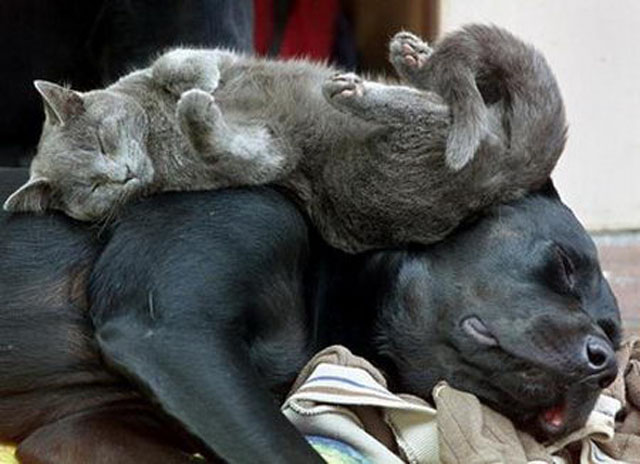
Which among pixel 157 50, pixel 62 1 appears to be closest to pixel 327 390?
pixel 157 50

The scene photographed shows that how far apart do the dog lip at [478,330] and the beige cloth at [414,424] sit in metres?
0.07

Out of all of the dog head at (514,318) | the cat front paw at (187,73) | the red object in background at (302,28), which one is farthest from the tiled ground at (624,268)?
the cat front paw at (187,73)

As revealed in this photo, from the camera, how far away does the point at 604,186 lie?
358cm

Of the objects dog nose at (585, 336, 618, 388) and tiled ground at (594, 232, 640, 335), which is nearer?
dog nose at (585, 336, 618, 388)

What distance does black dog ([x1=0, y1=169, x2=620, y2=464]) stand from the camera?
1.81 metres

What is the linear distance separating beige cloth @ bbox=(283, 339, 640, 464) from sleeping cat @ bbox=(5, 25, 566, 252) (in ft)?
0.67

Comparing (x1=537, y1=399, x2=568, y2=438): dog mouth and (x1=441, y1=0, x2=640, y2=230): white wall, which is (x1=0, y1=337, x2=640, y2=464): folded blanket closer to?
(x1=537, y1=399, x2=568, y2=438): dog mouth

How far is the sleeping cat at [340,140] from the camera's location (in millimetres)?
1905

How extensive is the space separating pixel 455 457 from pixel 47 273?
0.58 meters

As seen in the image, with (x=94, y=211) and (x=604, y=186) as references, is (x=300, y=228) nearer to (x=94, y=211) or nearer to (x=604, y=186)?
(x=94, y=211)

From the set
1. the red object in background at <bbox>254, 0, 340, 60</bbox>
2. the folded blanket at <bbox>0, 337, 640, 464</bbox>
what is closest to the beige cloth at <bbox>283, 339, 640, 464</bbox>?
the folded blanket at <bbox>0, 337, 640, 464</bbox>

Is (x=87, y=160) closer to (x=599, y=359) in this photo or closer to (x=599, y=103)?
(x=599, y=359)

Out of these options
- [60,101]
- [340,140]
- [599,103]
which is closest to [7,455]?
[60,101]

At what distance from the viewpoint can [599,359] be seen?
1.85 meters
